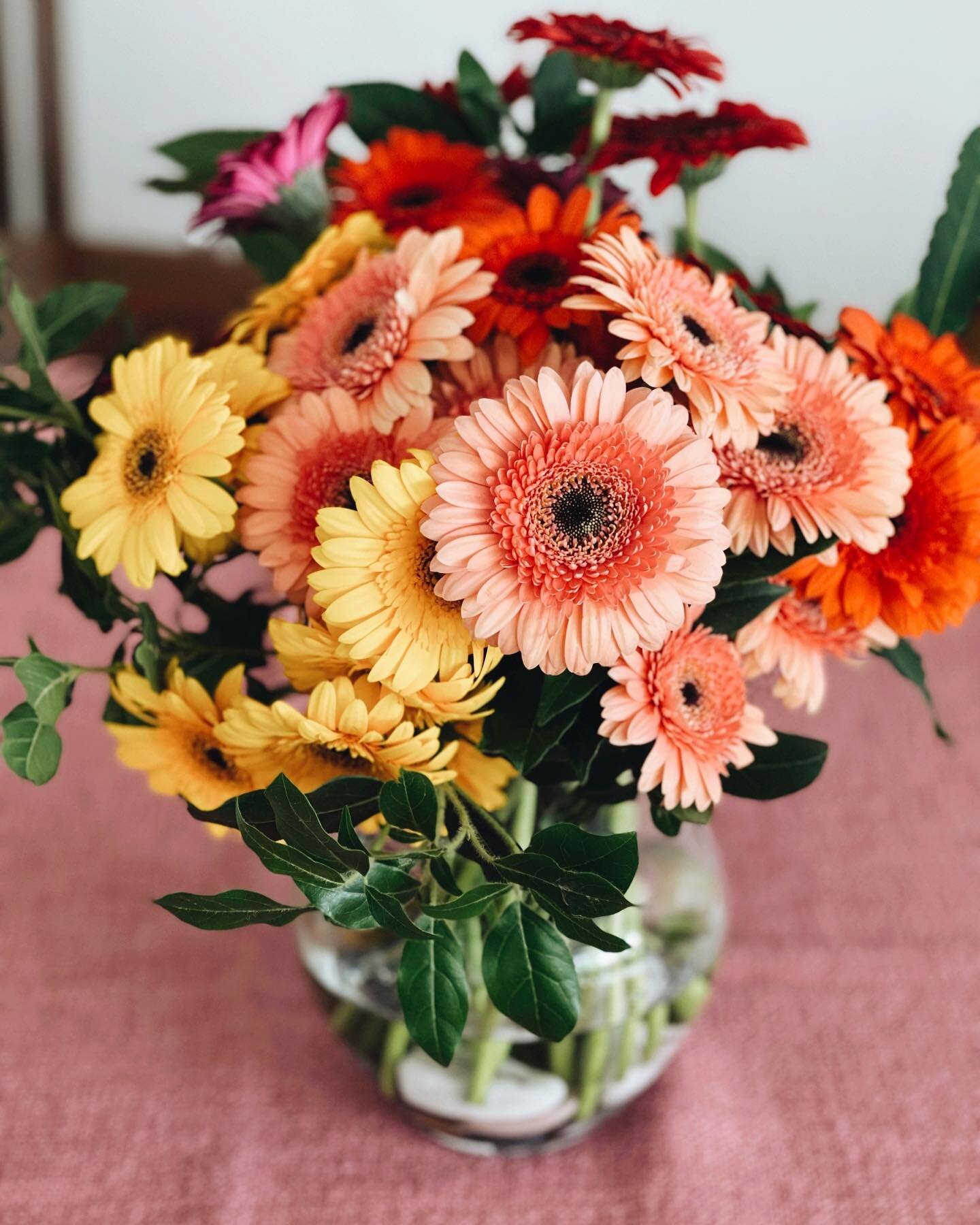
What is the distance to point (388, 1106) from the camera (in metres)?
0.44

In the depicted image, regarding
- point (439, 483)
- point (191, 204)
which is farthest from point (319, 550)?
point (191, 204)

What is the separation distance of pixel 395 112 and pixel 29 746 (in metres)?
0.27

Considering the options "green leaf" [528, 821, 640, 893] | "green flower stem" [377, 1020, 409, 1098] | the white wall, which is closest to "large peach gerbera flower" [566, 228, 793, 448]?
"green leaf" [528, 821, 640, 893]

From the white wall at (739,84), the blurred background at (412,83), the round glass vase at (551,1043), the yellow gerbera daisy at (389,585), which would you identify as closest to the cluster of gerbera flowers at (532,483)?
the yellow gerbera daisy at (389,585)

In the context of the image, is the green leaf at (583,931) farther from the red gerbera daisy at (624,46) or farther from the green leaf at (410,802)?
the red gerbera daisy at (624,46)

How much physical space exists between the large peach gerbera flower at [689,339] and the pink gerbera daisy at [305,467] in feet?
0.18

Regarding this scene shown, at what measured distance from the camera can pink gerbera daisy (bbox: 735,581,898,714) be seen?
12.8 inches

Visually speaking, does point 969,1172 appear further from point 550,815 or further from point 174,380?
point 174,380

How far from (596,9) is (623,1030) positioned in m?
0.92

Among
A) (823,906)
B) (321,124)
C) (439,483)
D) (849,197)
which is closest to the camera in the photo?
(439,483)

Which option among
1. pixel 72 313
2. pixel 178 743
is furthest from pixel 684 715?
pixel 72 313

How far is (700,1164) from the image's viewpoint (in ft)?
1.38

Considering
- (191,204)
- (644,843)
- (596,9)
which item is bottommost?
(191,204)

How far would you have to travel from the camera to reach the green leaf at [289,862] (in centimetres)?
26
